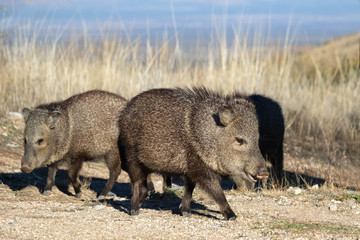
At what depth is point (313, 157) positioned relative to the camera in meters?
8.59

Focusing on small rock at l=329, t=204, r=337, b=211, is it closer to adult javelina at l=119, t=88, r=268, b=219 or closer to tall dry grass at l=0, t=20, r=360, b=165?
adult javelina at l=119, t=88, r=268, b=219

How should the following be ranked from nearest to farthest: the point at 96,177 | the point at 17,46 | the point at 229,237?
1. the point at 229,237
2. the point at 96,177
3. the point at 17,46

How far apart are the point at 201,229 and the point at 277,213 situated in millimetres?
1015

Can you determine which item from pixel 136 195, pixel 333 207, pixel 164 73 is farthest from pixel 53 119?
pixel 164 73

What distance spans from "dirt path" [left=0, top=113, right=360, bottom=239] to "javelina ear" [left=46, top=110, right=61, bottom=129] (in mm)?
748

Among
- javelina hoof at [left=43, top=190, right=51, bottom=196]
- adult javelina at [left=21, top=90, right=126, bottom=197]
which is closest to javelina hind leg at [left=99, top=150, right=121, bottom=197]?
adult javelina at [left=21, top=90, right=126, bottom=197]

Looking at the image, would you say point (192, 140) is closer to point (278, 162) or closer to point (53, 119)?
point (53, 119)

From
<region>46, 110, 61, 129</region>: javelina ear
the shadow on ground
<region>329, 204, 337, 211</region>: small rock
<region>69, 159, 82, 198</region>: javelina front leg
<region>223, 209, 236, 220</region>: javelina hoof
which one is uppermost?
<region>46, 110, 61, 129</region>: javelina ear

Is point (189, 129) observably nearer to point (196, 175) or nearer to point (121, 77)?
point (196, 175)

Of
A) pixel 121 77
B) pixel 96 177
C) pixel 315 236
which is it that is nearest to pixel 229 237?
pixel 315 236

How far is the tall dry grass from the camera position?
892 centimetres

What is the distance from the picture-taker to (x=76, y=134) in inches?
233

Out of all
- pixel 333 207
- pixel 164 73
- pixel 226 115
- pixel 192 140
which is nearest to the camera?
pixel 226 115

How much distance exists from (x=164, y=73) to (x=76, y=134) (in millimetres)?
3719
